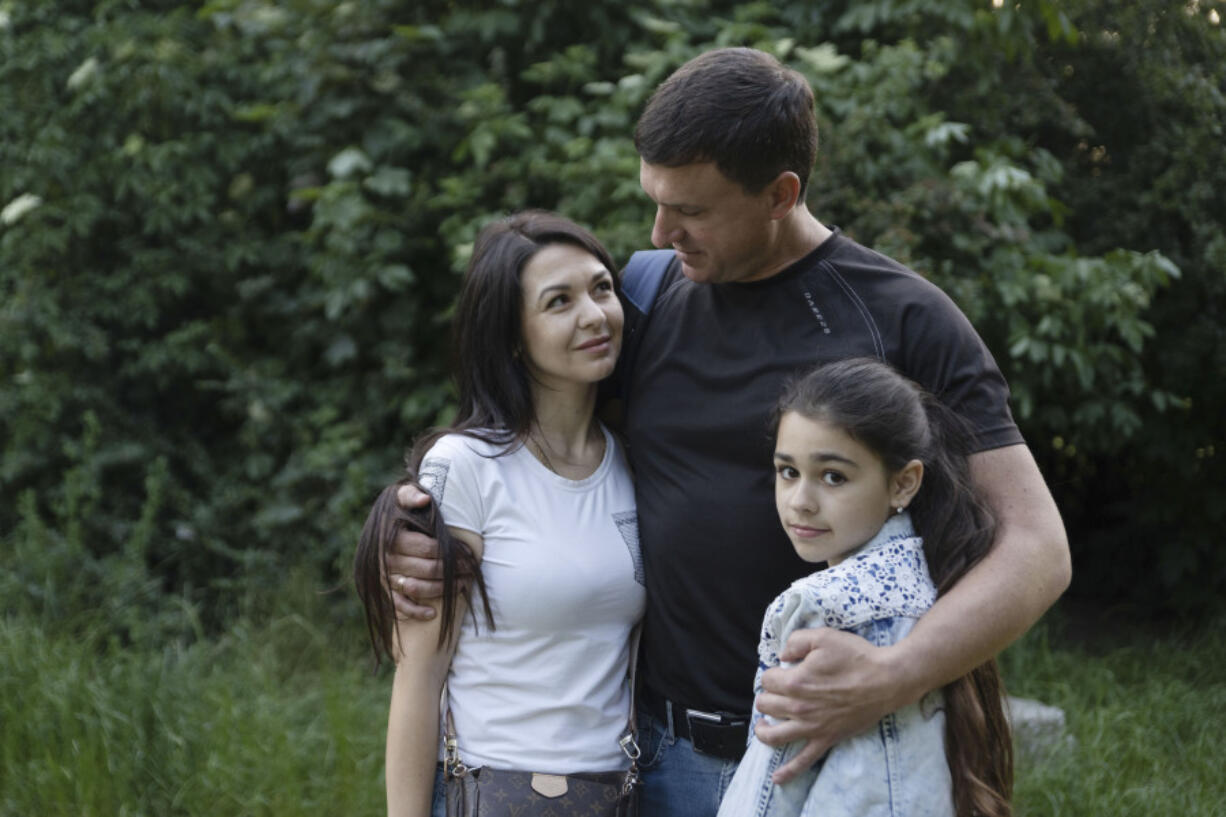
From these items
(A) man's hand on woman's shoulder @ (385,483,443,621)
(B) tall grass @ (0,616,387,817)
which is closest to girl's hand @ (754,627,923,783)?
(A) man's hand on woman's shoulder @ (385,483,443,621)

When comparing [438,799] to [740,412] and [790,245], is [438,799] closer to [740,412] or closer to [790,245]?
[740,412]

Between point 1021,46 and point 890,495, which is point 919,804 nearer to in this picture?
point 890,495

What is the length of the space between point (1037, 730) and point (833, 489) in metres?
2.57

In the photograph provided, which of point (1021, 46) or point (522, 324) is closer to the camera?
point (522, 324)

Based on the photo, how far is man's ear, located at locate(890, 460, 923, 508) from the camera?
76.8 inches

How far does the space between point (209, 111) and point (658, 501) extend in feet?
13.8

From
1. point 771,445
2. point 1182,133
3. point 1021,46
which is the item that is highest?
point 771,445

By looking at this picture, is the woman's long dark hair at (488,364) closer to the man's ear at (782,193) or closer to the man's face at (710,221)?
the man's face at (710,221)

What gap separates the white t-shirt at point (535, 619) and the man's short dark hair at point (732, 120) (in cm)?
65

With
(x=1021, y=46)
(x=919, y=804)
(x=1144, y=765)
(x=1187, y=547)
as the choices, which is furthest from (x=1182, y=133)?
(x=919, y=804)

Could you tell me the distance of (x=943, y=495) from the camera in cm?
200

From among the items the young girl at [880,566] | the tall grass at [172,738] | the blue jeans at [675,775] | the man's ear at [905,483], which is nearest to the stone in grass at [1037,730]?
the blue jeans at [675,775]

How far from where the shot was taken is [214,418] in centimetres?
610

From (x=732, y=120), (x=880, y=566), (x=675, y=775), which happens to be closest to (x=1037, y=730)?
(x=675, y=775)
